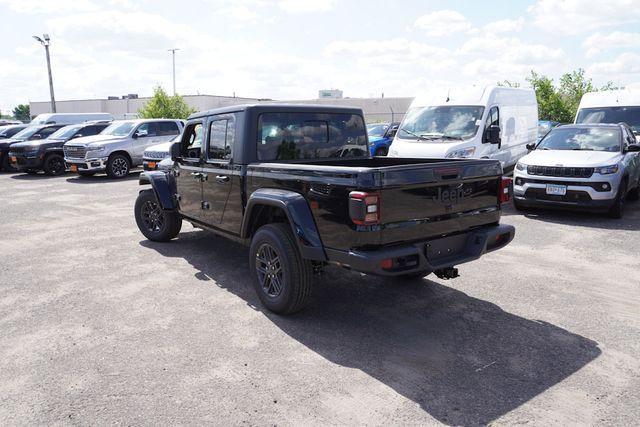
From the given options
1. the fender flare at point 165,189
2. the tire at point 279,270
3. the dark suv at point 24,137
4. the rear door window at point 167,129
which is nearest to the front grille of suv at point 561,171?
the tire at point 279,270

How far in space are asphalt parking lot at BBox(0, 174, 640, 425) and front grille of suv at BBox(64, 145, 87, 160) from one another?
31.9ft

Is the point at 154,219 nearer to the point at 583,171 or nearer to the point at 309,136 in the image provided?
the point at 309,136

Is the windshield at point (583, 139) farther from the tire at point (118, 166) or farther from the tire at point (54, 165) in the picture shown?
the tire at point (54, 165)

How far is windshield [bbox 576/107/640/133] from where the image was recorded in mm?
11734

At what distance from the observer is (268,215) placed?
15.8ft

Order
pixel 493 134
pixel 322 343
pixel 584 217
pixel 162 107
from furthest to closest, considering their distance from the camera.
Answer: pixel 162 107, pixel 493 134, pixel 584 217, pixel 322 343

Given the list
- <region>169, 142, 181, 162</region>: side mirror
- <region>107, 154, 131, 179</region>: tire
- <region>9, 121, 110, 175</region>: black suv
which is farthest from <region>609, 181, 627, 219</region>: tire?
<region>9, 121, 110, 175</region>: black suv

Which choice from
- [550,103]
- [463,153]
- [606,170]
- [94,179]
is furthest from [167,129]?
[550,103]

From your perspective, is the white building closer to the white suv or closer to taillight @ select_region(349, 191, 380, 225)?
the white suv

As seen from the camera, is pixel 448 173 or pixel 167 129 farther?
pixel 167 129

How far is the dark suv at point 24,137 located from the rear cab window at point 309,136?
58.0 ft

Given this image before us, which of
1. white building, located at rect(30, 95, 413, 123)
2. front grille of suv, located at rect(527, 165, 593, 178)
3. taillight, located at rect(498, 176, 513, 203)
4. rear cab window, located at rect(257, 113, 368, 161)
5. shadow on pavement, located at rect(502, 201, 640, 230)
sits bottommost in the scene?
shadow on pavement, located at rect(502, 201, 640, 230)

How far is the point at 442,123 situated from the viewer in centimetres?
1042

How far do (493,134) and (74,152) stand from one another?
41.6 feet
